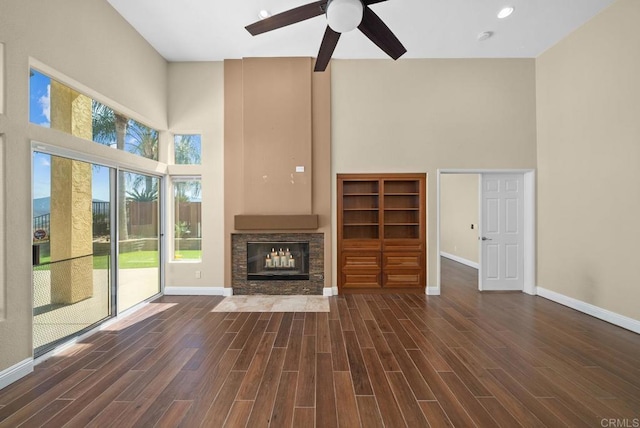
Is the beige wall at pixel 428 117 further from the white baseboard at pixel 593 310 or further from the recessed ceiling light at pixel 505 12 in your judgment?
the white baseboard at pixel 593 310

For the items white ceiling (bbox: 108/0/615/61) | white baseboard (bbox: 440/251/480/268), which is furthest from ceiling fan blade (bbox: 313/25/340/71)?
white baseboard (bbox: 440/251/480/268)

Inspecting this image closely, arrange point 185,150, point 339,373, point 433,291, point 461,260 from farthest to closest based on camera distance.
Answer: point 461,260 < point 185,150 < point 433,291 < point 339,373

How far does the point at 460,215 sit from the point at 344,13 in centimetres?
657

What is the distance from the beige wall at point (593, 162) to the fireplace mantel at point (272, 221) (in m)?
3.89

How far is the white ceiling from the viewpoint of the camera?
362cm

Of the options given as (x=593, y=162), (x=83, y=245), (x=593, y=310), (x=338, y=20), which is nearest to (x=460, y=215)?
(x=593, y=162)

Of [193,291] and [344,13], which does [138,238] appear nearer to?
[193,291]

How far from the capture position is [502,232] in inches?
197

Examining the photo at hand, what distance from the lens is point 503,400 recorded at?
2.09 meters

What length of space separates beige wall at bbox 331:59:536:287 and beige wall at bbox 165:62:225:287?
2060mm

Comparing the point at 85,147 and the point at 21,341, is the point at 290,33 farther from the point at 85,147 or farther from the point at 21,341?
the point at 21,341

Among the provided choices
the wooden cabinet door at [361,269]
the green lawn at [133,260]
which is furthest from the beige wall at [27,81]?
the wooden cabinet door at [361,269]

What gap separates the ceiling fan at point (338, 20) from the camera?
2.31 meters

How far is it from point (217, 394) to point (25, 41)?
3.46m
